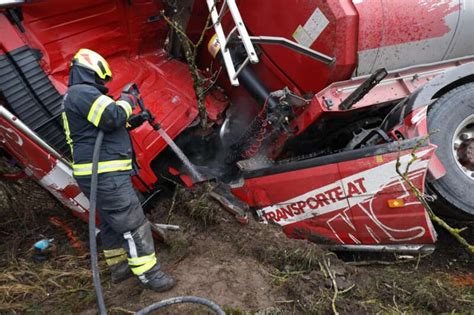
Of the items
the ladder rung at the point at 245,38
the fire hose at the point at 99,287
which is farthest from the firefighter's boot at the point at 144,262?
the ladder rung at the point at 245,38

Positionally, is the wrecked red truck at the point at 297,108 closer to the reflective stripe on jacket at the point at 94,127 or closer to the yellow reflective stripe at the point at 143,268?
the reflective stripe on jacket at the point at 94,127

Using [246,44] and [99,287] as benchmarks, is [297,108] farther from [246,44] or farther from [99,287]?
[99,287]

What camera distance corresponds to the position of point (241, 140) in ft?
12.5

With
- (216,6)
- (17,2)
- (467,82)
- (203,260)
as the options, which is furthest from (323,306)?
(17,2)

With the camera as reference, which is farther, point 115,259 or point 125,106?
point 115,259

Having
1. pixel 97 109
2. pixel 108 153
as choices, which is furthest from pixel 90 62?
pixel 108 153

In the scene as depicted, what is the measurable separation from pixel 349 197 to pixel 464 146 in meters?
0.88

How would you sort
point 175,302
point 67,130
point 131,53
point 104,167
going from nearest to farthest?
point 175,302
point 104,167
point 67,130
point 131,53

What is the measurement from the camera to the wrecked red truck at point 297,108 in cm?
312

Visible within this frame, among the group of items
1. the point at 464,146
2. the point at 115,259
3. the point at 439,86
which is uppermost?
the point at 439,86

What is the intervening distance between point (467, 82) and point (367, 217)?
127 centimetres

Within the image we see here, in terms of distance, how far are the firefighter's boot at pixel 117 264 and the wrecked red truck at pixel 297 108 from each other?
498 mm

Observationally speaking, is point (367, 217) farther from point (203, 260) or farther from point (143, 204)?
point (143, 204)

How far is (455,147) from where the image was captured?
3.24 metres
